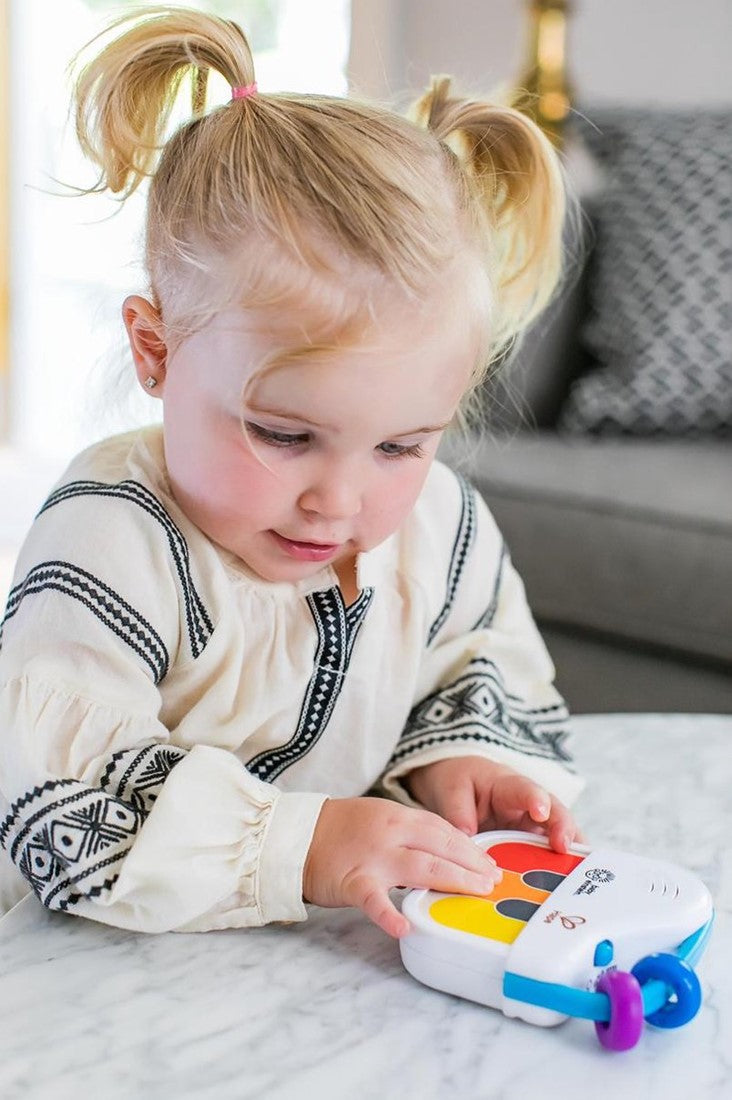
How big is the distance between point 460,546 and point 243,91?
35 centimetres

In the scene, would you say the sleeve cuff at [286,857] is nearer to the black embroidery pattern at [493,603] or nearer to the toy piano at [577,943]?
the toy piano at [577,943]

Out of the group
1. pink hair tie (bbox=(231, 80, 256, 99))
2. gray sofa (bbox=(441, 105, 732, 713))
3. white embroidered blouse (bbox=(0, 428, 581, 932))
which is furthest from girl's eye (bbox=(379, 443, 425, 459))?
gray sofa (bbox=(441, 105, 732, 713))

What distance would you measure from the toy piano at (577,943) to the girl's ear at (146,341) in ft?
1.10

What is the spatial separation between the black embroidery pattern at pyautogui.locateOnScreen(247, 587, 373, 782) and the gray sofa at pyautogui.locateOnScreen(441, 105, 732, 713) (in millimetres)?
672

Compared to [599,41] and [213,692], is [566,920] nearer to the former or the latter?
[213,692]

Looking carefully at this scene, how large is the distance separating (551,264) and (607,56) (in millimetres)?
2296

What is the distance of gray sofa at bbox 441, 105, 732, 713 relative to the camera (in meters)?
1.57

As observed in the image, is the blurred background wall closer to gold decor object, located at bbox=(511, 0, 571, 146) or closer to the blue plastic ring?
gold decor object, located at bbox=(511, 0, 571, 146)

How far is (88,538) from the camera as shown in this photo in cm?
76

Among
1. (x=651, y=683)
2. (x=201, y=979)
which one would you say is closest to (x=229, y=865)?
(x=201, y=979)

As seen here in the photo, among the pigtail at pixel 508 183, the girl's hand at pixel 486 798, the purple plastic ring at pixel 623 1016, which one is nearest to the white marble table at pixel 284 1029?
the purple plastic ring at pixel 623 1016

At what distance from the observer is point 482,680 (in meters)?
0.93

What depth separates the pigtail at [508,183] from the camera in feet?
2.87

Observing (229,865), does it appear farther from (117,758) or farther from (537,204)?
(537,204)
